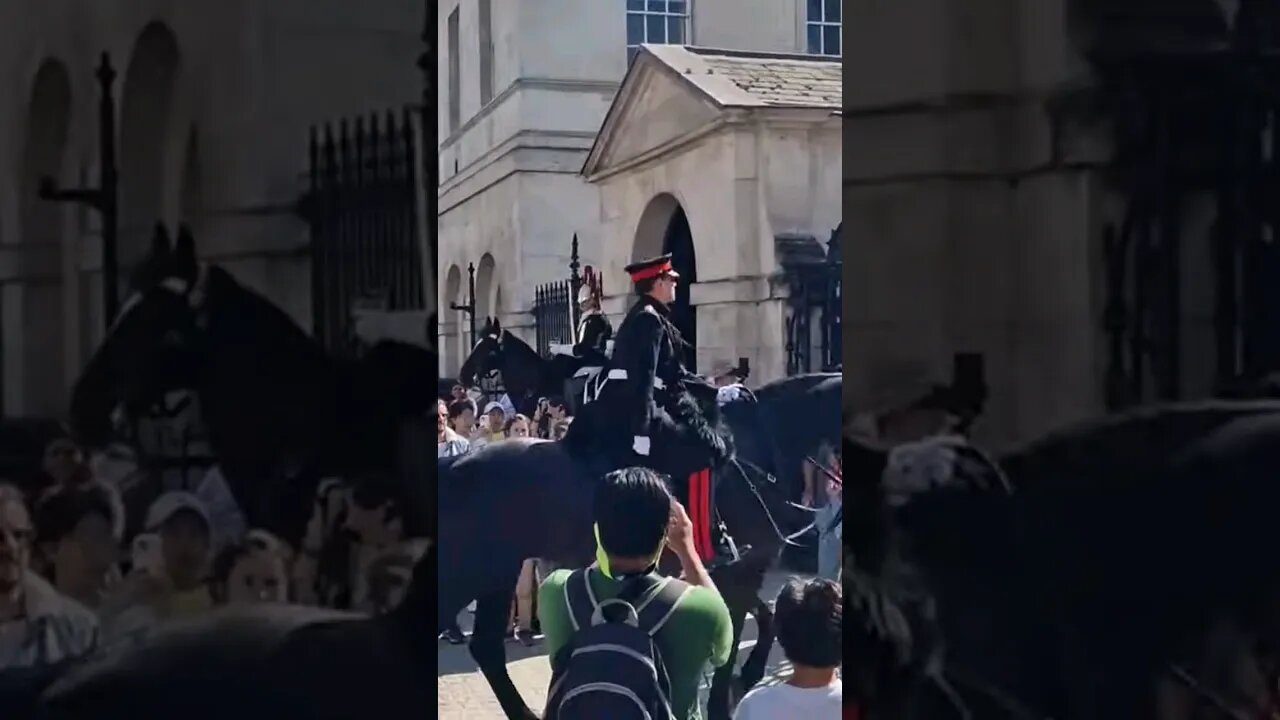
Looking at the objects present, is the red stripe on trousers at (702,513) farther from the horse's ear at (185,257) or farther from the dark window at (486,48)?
the horse's ear at (185,257)

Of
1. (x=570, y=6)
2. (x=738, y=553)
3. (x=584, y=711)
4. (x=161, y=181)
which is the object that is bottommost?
(x=584, y=711)

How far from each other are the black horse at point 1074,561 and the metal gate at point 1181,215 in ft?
0.38

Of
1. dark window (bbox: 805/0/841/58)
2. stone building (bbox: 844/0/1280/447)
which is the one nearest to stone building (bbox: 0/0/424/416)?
stone building (bbox: 844/0/1280/447)

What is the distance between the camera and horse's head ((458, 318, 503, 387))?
5344 millimetres

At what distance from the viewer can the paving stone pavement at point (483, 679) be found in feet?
15.8

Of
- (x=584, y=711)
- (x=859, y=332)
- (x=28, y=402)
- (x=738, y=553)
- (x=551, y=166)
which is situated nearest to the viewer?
(x=28, y=402)

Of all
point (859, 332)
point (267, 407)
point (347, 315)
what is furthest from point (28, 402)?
point (859, 332)

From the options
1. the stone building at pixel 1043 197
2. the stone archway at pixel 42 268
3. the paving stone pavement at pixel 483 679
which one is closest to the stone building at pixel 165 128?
the stone archway at pixel 42 268

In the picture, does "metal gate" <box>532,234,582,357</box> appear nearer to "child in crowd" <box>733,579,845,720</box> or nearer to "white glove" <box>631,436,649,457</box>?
"white glove" <box>631,436,649,457</box>

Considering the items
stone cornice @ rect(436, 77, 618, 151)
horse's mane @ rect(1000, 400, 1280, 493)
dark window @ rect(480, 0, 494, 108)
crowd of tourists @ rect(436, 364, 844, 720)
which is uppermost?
dark window @ rect(480, 0, 494, 108)

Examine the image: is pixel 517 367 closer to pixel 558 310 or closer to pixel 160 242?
pixel 558 310

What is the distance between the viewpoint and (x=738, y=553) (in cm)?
526

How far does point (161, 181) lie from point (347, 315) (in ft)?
1.71

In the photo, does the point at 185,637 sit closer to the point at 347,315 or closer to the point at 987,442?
the point at 347,315
